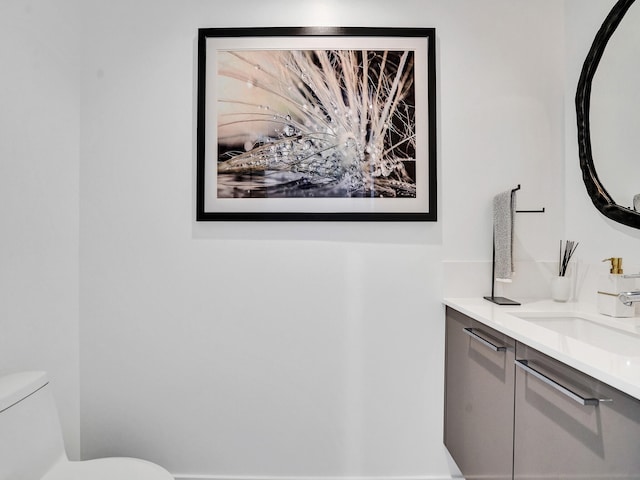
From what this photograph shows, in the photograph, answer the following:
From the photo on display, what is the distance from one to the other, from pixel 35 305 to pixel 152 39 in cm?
124

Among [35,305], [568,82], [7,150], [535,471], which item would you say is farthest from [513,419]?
[7,150]

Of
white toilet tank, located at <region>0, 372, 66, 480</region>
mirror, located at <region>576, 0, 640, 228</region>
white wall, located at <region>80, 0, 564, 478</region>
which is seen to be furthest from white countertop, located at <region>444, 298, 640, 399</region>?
white toilet tank, located at <region>0, 372, 66, 480</region>

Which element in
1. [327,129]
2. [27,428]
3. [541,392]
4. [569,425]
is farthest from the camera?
[327,129]

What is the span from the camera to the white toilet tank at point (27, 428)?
1.21m

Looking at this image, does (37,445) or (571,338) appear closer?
(571,338)

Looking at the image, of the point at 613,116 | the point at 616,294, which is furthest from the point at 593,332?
the point at 613,116

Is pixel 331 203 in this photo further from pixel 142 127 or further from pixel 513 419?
pixel 513 419

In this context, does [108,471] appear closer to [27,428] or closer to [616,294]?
[27,428]

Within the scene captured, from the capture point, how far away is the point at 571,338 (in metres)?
1.08

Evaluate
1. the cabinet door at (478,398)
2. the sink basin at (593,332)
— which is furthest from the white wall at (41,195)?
the sink basin at (593,332)

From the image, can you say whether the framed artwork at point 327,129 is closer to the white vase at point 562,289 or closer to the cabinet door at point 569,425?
the white vase at point 562,289

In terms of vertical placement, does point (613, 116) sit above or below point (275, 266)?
above

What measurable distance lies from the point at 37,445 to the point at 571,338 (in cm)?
168

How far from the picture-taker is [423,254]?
1.80m
